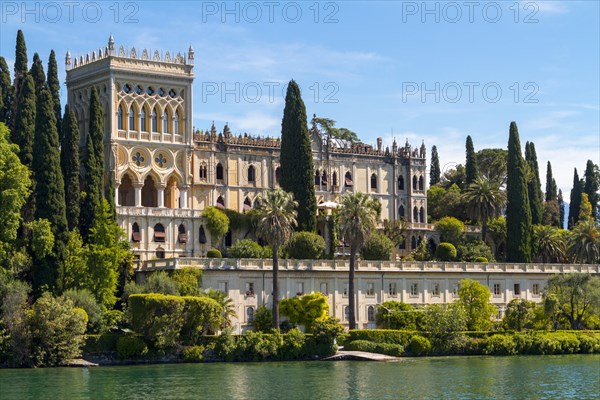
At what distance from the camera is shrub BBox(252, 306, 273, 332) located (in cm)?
9000

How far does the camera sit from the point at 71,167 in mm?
87250

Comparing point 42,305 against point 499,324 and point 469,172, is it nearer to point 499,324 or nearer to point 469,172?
point 499,324

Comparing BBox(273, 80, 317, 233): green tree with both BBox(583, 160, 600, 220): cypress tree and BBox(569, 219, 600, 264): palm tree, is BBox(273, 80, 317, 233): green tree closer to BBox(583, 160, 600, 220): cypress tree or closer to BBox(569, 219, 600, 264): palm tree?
BBox(569, 219, 600, 264): palm tree

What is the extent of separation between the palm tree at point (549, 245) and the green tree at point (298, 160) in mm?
22638

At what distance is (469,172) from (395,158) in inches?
406

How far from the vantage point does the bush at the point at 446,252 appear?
361 feet

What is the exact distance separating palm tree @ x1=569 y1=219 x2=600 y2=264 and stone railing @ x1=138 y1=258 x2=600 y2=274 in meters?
4.11

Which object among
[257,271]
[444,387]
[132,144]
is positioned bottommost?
[444,387]

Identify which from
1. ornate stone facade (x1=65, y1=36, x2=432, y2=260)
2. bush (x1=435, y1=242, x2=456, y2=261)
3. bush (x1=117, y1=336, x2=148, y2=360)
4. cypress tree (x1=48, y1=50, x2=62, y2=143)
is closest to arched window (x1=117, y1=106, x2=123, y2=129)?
ornate stone facade (x1=65, y1=36, x2=432, y2=260)

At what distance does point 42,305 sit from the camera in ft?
253

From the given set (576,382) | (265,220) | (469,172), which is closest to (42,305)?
(265,220)

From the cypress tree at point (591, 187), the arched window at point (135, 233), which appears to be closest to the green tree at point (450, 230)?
the cypress tree at point (591, 187)

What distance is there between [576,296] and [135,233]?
32206mm

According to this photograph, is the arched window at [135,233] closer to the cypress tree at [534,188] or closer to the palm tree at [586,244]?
the cypress tree at [534,188]
